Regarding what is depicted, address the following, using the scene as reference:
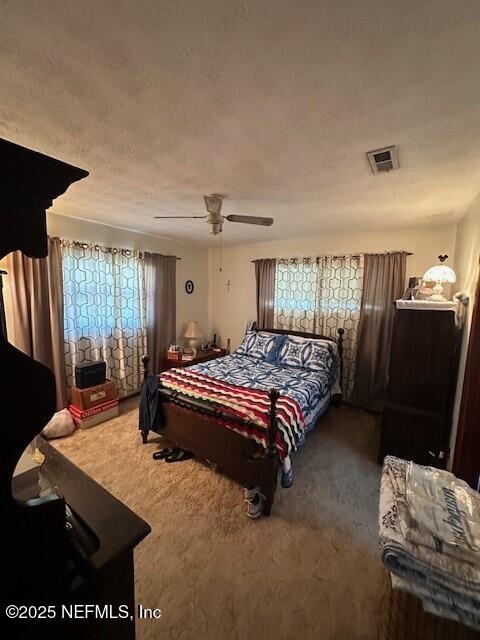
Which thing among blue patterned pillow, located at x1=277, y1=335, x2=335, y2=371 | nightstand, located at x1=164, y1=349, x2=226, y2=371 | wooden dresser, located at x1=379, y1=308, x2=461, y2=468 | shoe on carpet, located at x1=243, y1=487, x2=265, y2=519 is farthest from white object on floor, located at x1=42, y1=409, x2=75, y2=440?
wooden dresser, located at x1=379, y1=308, x2=461, y2=468

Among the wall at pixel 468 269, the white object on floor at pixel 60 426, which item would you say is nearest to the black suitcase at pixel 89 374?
the white object on floor at pixel 60 426

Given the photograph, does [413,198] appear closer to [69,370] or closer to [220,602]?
[220,602]

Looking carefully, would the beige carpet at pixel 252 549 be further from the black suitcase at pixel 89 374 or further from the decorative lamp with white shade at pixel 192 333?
the decorative lamp with white shade at pixel 192 333

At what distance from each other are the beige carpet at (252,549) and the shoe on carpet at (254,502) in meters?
0.06

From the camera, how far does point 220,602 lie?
4.58 feet

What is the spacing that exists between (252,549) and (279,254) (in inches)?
142

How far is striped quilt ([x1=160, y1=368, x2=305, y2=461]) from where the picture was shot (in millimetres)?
2021

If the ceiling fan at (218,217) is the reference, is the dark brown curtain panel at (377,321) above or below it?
below

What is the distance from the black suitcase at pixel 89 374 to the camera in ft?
9.90

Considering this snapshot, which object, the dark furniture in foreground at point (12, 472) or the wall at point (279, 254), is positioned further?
the wall at point (279, 254)

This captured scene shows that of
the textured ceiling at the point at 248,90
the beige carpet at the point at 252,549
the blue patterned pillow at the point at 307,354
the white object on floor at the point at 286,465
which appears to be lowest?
the beige carpet at the point at 252,549

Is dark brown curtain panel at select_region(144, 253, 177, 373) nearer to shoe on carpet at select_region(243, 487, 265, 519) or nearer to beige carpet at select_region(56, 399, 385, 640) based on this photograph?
beige carpet at select_region(56, 399, 385, 640)

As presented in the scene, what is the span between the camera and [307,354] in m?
3.41

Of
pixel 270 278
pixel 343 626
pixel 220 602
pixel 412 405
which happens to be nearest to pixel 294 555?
pixel 343 626
